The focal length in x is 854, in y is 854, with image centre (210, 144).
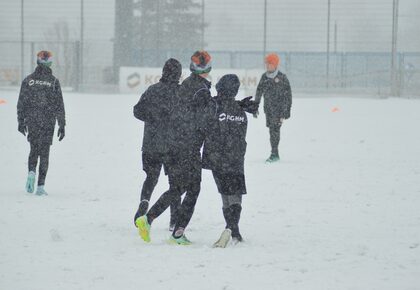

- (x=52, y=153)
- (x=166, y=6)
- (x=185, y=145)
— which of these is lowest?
(x=52, y=153)

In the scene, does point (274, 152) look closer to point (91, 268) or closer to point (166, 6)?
point (91, 268)

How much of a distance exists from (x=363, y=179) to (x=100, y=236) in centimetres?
497

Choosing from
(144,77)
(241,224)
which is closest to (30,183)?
(241,224)

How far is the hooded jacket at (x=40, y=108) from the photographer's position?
9.94 metres

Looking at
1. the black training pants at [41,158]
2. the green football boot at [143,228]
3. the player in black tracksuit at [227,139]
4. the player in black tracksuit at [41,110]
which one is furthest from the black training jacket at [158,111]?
the black training pants at [41,158]

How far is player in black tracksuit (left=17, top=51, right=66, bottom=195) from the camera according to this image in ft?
32.6

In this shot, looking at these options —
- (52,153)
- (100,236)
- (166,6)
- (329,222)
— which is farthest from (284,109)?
(166,6)

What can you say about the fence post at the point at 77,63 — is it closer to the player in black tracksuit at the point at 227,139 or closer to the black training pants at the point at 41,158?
the black training pants at the point at 41,158

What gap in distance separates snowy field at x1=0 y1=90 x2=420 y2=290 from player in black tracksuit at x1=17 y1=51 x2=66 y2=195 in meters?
0.62

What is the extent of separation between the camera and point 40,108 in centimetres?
995

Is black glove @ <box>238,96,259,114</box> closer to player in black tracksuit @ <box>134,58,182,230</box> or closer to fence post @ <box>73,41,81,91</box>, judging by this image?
player in black tracksuit @ <box>134,58,182,230</box>

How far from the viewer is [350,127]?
19938mm

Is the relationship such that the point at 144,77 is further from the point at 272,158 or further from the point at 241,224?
the point at 241,224

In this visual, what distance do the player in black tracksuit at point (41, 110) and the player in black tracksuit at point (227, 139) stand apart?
328cm
